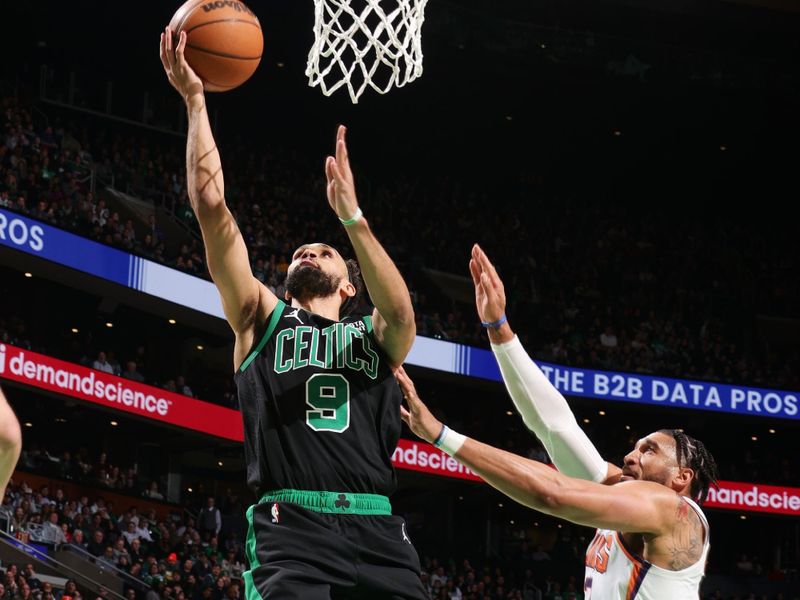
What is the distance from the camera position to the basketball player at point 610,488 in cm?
376

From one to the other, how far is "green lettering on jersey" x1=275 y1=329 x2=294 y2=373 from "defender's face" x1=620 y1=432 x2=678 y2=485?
123cm

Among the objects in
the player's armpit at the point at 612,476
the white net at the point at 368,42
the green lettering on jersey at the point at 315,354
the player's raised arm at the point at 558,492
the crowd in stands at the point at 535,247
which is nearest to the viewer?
the player's raised arm at the point at 558,492

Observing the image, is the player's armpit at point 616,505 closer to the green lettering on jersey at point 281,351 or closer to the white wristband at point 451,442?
the white wristband at point 451,442

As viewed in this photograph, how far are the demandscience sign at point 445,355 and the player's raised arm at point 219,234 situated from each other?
510 inches

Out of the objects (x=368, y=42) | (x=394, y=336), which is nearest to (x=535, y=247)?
(x=368, y=42)

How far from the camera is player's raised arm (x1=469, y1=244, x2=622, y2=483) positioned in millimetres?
4590

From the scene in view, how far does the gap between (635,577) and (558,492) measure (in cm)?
54

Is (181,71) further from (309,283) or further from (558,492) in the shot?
(558,492)

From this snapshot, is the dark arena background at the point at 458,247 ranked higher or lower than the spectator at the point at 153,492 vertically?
higher

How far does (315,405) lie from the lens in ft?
13.5

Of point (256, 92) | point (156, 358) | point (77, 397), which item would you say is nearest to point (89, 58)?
point (256, 92)

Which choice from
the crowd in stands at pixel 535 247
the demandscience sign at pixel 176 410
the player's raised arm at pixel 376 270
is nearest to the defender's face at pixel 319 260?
the player's raised arm at pixel 376 270

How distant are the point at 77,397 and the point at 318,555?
14177 mm

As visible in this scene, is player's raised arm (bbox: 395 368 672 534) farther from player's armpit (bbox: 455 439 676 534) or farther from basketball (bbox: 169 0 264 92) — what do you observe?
basketball (bbox: 169 0 264 92)
